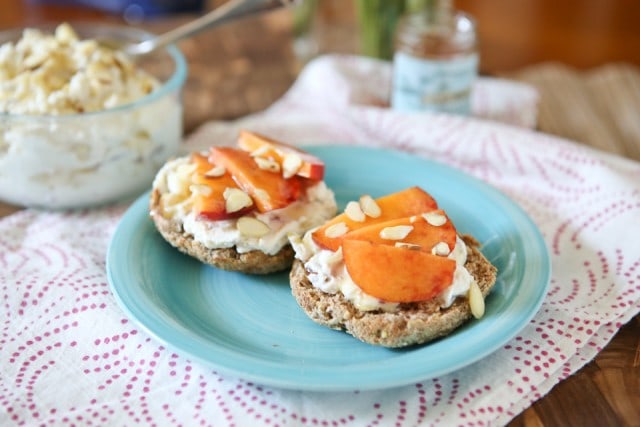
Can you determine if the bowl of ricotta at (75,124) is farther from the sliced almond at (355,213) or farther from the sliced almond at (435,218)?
the sliced almond at (435,218)

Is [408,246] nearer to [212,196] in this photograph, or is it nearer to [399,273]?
[399,273]

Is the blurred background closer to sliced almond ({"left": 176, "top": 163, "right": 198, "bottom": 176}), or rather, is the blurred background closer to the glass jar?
the glass jar

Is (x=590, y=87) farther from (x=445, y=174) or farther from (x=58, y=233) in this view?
(x=58, y=233)

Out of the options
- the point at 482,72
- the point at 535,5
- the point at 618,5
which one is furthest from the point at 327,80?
the point at 618,5

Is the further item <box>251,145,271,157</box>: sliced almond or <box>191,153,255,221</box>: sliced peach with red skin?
<box>251,145,271,157</box>: sliced almond

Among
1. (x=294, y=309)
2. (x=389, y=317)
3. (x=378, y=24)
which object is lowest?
(x=294, y=309)

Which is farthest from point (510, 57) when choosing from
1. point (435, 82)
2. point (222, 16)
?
point (222, 16)

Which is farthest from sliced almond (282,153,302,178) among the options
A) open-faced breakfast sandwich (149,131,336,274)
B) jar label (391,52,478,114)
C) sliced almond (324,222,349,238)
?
jar label (391,52,478,114)

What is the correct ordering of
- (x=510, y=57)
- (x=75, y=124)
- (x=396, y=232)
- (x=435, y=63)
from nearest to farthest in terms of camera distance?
(x=396, y=232) → (x=75, y=124) → (x=435, y=63) → (x=510, y=57)
